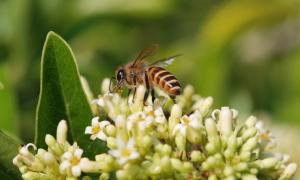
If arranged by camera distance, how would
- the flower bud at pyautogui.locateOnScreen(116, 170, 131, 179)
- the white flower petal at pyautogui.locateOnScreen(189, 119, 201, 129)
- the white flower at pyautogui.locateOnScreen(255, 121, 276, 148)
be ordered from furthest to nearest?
1. the white flower at pyautogui.locateOnScreen(255, 121, 276, 148)
2. the white flower petal at pyautogui.locateOnScreen(189, 119, 201, 129)
3. the flower bud at pyautogui.locateOnScreen(116, 170, 131, 179)

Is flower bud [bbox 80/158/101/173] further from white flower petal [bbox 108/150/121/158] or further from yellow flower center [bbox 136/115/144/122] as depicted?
yellow flower center [bbox 136/115/144/122]

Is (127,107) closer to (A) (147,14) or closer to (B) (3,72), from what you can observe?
(B) (3,72)

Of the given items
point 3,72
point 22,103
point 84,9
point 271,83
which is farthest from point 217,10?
point 3,72

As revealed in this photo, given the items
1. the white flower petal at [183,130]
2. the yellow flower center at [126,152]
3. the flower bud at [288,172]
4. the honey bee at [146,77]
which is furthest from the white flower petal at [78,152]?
the flower bud at [288,172]

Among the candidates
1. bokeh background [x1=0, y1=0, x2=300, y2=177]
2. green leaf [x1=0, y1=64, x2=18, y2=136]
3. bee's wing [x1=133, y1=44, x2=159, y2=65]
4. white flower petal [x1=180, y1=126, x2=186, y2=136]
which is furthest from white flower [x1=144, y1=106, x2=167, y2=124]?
bokeh background [x1=0, y1=0, x2=300, y2=177]

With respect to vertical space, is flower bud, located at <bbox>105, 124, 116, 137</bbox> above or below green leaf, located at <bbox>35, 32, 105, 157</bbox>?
below

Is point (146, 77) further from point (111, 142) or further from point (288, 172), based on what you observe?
point (288, 172)

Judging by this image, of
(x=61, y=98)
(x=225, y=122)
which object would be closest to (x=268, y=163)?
(x=225, y=122)

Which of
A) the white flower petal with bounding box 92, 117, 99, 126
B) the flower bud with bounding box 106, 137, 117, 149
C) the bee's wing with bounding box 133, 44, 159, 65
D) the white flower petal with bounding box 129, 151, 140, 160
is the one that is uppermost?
the bee's wing with bounding box 133, 44, 159, 65
